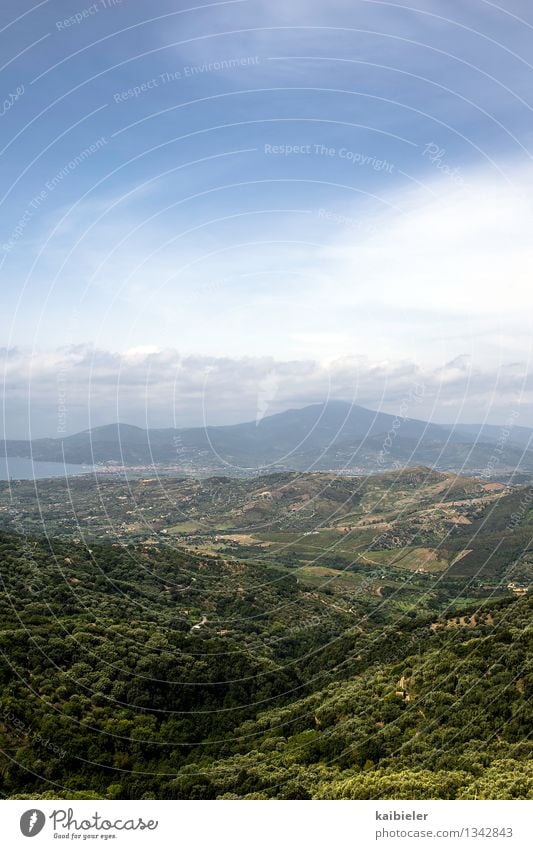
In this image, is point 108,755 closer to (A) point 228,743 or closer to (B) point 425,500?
(A) point 228,743
